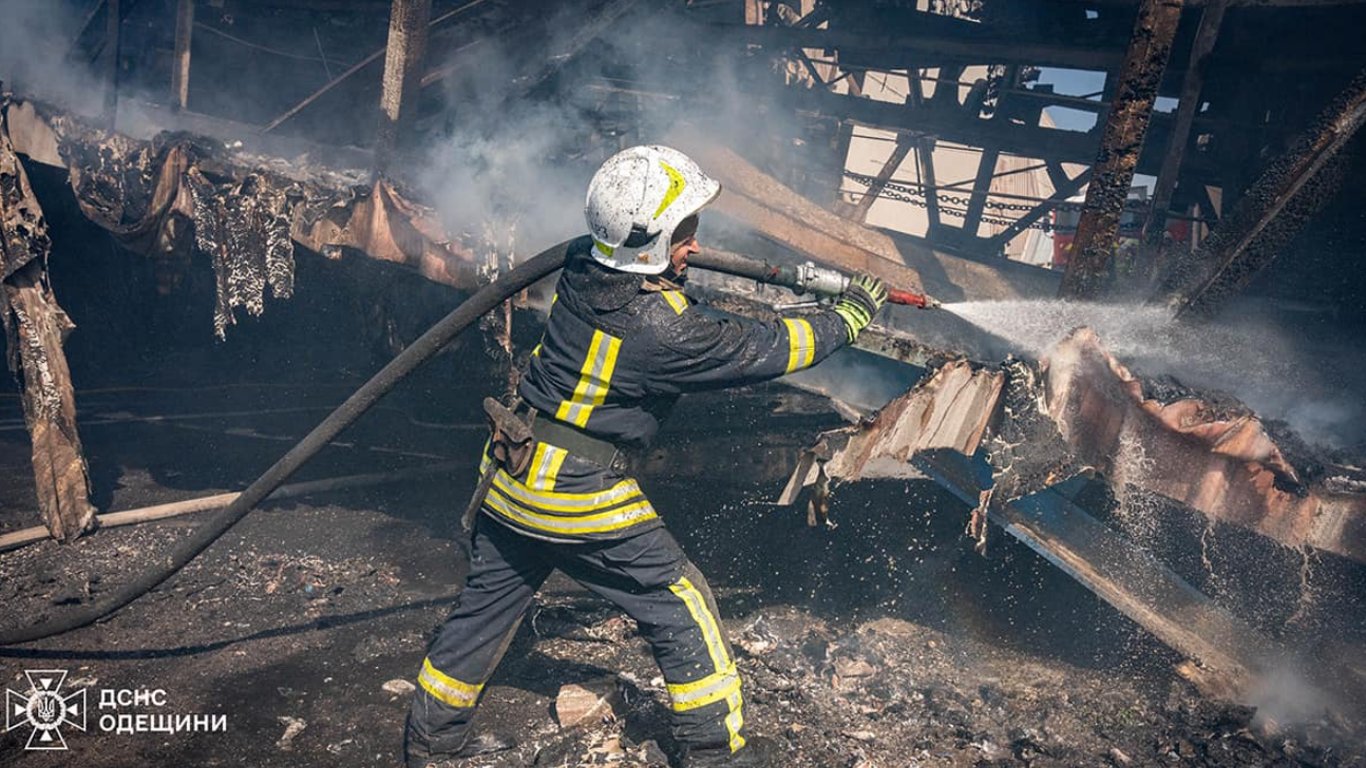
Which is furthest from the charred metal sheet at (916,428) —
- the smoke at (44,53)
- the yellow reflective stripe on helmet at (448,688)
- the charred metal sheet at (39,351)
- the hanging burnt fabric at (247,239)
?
the smoke at (44,53)

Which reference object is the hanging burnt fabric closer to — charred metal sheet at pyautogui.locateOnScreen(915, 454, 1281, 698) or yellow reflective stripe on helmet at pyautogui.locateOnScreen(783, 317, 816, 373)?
yellow reflective stripe on helmet at pyautogui.locateOnScreen(783, 317, 816, 373)

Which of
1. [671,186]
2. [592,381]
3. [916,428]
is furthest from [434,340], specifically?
[916,428]

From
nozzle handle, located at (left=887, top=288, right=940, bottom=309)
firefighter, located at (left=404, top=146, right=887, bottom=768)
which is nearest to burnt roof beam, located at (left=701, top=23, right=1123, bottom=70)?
nozzle handle, located at (left=887, top=288, right=940, bottom=309)

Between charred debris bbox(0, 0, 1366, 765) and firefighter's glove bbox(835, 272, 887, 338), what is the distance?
43cm

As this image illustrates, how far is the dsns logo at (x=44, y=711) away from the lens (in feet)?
10.6

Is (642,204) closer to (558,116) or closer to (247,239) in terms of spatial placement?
(247,239)

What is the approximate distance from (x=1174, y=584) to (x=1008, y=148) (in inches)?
206

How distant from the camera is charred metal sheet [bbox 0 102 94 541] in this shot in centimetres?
468

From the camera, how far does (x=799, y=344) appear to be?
2.85m

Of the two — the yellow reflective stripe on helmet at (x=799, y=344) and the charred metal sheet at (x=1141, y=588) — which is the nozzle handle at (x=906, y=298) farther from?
the charred metal sheet at (x=1141, y=588)

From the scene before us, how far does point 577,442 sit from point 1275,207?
3.18 meters

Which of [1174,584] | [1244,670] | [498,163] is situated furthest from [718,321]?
[498,163]

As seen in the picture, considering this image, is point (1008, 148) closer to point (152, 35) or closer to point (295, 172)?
point (295, 172)

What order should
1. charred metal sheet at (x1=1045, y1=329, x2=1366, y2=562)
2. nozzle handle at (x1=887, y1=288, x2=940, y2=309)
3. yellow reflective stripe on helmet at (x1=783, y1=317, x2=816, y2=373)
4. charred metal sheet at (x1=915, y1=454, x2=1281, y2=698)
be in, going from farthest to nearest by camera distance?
charred metal sheet at (x1=915, y1=454, x2=1281, y2=698), nozzle handle at (x1=887, y1=288, x2=940, y2=309), charred metal sheet at (x1=1045, y1=329, x2=1366, y2=562), yellow reflective stripe on helmet at (x1=783, y1=317, x2=816, y2=373)
